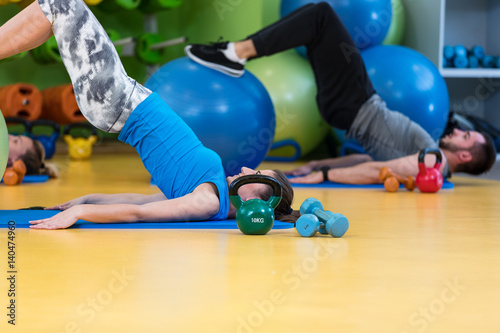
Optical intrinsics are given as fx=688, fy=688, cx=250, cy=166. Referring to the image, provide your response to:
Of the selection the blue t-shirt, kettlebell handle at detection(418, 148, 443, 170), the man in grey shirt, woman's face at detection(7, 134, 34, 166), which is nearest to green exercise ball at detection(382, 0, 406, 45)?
the man in grey shirt

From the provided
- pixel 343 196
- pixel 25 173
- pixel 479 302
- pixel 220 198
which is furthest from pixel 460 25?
pixel 479 302

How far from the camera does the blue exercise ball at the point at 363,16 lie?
4883mm

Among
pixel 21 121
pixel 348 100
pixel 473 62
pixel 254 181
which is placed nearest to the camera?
pixel 254 181

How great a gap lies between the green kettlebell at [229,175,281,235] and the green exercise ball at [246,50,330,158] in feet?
9.51

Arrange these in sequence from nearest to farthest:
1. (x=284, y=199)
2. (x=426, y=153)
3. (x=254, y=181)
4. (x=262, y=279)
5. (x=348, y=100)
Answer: (x=262, y=279), (x=254, y=181), (x=284, y=199), (x=426, y=153), (x=348, y=100)

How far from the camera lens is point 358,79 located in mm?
3854

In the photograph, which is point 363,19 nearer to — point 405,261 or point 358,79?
point 358,79

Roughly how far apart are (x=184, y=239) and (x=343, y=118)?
6.63ft

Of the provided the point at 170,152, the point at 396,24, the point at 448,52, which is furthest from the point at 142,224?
the point at 448,52

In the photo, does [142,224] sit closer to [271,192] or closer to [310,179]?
[271,192]

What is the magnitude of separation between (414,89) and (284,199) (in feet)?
7.32

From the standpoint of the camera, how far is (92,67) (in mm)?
2346

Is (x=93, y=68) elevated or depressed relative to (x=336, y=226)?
elevated

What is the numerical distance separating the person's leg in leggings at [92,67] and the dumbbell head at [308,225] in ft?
Result: 2.34
